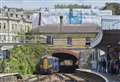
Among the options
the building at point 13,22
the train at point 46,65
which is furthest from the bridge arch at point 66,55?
the building at point 13,22

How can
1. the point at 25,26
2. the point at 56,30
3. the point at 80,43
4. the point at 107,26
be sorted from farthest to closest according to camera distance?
the point at 25,26, the point at 56,30, the point at 80,43, the point at 107,26

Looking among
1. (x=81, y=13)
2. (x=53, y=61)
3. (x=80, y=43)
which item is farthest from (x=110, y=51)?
(x=81, y=13)

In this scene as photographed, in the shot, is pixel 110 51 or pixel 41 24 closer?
pixel 110 51

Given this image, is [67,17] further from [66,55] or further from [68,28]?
[66,55]

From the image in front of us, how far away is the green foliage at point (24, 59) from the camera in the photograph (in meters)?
50.8

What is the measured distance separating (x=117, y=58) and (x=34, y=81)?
26.5 ft

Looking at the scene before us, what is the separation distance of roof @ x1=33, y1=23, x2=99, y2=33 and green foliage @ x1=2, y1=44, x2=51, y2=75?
61.6 ft

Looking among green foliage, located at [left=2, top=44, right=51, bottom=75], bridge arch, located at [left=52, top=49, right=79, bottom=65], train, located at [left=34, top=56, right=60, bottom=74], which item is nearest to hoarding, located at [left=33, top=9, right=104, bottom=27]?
bridge arch, located at [left=52, top=49, right=79, bottom=65]

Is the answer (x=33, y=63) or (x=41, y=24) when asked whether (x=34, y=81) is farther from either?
(x=41, y=24)

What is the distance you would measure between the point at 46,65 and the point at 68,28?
26.3 metres

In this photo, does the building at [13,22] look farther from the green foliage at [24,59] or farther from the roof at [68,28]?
the green foliage at [24,59]

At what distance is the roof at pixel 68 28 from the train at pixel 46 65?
21.9 meters

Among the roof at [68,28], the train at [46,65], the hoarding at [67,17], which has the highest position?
the hoarding at [67,17]

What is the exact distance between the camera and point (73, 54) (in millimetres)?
60062
